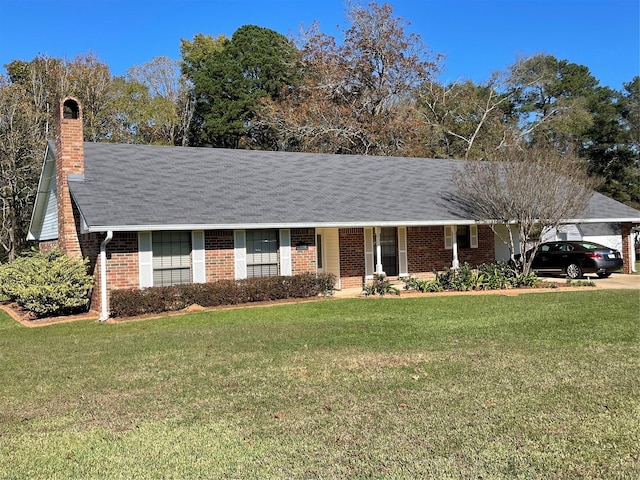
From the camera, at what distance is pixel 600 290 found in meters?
15.9

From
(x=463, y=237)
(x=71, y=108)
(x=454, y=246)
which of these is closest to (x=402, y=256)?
(x=454, y=246)

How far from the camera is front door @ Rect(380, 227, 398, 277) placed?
19484mm

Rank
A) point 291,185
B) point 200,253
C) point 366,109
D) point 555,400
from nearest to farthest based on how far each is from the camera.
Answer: point 555,400 < point 200,253 < point 291,185 < point 366,109

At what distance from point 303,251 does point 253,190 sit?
2.56m

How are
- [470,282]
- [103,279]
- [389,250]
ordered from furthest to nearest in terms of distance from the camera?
[389,250]
[470,282]
[103,279]

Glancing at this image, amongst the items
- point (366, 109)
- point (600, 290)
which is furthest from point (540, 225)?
point (366, 109)

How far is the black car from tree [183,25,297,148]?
900 inches

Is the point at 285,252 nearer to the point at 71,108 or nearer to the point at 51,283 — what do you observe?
the point at 51,283

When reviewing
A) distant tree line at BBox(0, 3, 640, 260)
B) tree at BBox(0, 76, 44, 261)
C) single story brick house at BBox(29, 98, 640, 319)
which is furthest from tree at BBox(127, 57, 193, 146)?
single story brick house at BBox(29, 98, 640, 319)

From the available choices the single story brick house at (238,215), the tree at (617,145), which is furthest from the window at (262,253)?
the tree at (617,145)

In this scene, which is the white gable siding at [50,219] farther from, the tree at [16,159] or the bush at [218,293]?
the tree at [16,159]

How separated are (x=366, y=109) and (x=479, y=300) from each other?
22.6 meters

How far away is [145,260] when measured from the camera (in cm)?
1441

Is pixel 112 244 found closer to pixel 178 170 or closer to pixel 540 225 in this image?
pixel 178 170
